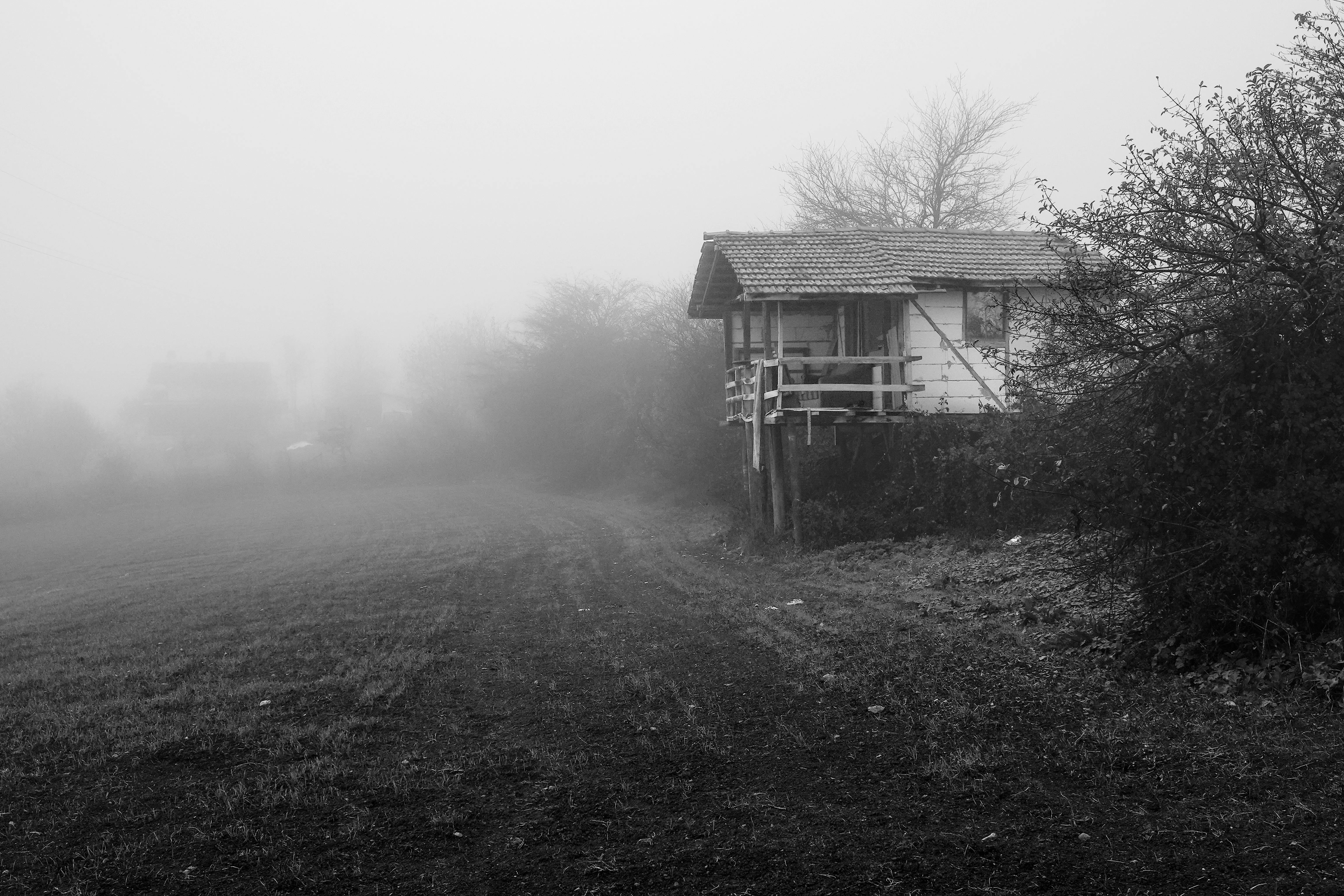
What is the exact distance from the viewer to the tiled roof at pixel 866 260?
19.5 m

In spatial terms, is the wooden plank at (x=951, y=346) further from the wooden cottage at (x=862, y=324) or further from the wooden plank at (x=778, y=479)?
the wooden plank at (x=778, y=479)

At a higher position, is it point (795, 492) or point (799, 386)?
point (799, 386)

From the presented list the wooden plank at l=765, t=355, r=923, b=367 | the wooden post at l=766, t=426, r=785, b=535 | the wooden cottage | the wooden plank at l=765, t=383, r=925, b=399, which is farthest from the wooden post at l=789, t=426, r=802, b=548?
the wooden plank at l=765, t=355, r=923, b=367

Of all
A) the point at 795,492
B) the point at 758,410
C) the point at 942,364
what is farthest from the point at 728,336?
the point at 795,492

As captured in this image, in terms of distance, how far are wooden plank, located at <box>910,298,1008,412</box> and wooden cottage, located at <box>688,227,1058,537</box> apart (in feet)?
0.10

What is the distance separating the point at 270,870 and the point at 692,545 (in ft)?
57.6

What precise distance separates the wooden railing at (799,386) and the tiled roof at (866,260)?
153 cm

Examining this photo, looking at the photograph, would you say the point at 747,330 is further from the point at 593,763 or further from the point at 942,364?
the point at 593,763

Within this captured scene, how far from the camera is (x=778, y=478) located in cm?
1970

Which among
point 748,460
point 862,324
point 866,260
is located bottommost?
point 748,460

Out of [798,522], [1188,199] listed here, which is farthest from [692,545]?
[1188,199]

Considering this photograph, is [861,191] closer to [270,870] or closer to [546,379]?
[546,379]

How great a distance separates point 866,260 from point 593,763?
53.9ft

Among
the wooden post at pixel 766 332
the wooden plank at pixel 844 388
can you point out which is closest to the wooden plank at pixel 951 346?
the wooden plank at pixel 844 388
